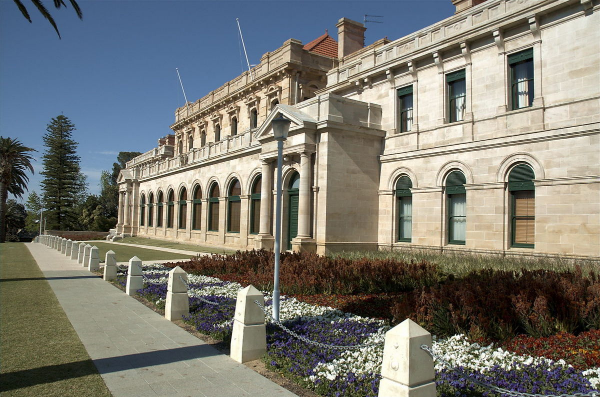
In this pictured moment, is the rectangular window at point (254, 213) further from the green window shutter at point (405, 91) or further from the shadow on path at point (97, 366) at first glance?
the shadow on path at point (97, 366)

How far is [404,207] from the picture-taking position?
2177cm

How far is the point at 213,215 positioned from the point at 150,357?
91.5 feet

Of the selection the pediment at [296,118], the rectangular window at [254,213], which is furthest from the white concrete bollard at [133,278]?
the rectangular window at [254,213]

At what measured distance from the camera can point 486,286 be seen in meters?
9.25

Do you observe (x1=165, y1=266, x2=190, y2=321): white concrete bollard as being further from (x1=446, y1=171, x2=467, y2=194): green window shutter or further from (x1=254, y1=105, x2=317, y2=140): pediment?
(x1=446, y1=171, x2=467, y2=194): green window shutter

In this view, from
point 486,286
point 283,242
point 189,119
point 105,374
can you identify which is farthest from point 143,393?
point 189,119

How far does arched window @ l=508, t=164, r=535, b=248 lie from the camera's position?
54.0ft

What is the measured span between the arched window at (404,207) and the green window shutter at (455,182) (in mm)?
2223

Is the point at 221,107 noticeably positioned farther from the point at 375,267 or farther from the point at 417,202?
the point at 375,267

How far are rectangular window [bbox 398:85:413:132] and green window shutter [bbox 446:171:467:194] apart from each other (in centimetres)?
356

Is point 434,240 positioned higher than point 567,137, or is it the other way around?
point 567,137

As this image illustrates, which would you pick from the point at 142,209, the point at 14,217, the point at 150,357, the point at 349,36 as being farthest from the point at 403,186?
the point at 14,217

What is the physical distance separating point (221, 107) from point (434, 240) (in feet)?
88.9

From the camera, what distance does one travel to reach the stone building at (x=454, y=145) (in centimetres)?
1528
